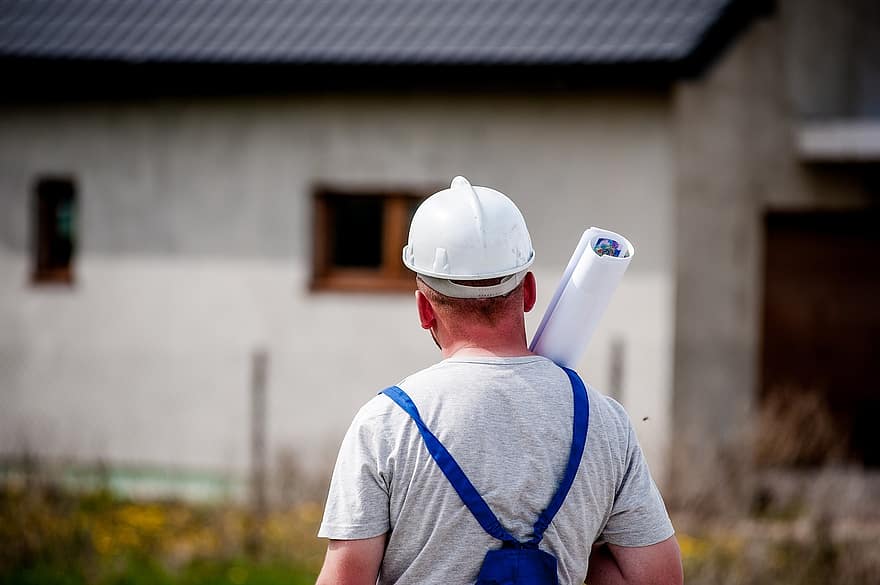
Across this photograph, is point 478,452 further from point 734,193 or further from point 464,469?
point 734,193

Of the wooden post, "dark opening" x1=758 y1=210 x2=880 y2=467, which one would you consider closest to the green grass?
the wooden post

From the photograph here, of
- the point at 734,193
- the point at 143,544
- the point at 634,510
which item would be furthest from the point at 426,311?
the point at 734,193

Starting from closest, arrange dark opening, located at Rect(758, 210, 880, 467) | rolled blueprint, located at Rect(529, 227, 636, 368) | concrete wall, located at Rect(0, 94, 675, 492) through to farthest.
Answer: rolled blueprint, located at Rect(529, 227, 636, 368)
concrete wall, located at Rect(0, 94, 675, 492)
dark opening, located at Rect(758, 210, 880, 467)

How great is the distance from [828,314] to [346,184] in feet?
12.9

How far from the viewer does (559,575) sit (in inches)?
90.4

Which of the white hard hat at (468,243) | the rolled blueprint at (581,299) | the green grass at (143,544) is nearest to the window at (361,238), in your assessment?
the green grass at (143,544)

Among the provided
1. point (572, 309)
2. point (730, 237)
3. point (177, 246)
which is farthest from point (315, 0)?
point (572, 309)

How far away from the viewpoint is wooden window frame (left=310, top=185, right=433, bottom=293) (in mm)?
9148

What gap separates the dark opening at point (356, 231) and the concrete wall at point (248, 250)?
0.79 ft

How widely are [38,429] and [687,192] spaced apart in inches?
219

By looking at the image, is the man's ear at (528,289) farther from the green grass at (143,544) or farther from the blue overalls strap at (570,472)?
the green grass at (143,544)

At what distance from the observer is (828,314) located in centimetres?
911

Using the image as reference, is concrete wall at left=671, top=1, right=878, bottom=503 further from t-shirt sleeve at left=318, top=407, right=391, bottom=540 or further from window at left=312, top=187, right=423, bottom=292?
t-shirt sleeve at left=318, top=407, right=391, bottom=540

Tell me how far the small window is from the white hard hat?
8291 millimetres
